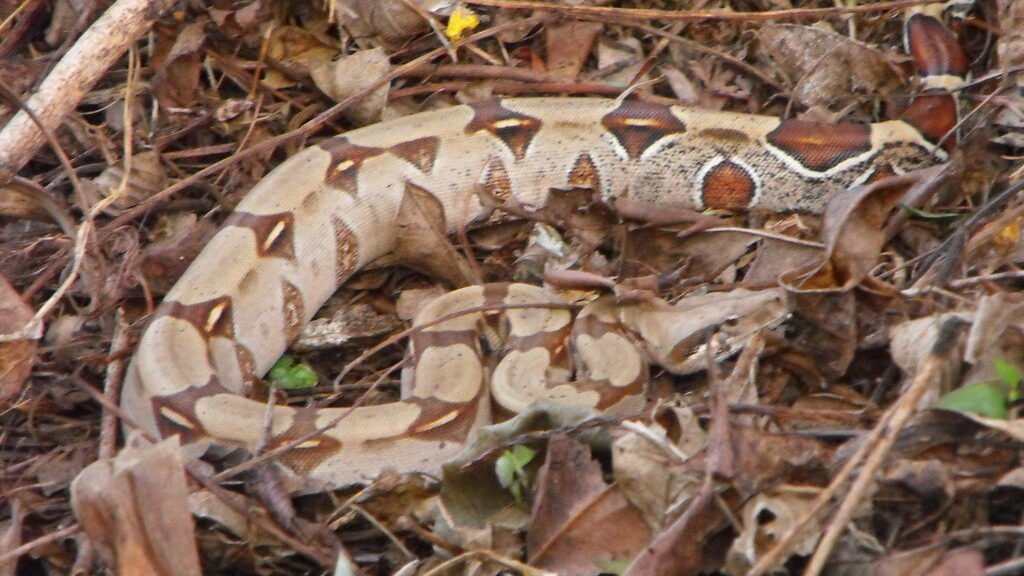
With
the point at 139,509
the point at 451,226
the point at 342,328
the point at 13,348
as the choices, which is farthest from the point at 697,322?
the point at 13,348

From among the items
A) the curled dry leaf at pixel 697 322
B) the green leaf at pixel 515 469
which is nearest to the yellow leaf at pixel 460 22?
the curled dry leaf at pixel 697 322

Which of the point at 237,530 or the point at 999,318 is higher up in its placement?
the point at 999,318

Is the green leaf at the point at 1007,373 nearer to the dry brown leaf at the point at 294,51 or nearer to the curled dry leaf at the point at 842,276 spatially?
the curled dry leaf at the point at 842,276

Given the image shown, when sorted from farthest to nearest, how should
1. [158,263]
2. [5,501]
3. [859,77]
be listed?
[859,77] → [158,263] → [5,501]

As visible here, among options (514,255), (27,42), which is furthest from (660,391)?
(27,42)

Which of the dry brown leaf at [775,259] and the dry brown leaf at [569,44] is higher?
the dry brown leaf at [569,44]

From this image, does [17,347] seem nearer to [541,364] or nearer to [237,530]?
[237,530]

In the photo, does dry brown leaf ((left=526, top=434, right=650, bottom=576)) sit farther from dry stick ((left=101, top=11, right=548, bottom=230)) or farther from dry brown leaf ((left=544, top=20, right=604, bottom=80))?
dry brown leaf ((left=544, top=20, right=604, bottom=80))

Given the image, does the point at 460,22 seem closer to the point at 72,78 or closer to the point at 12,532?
the point at 72,78
